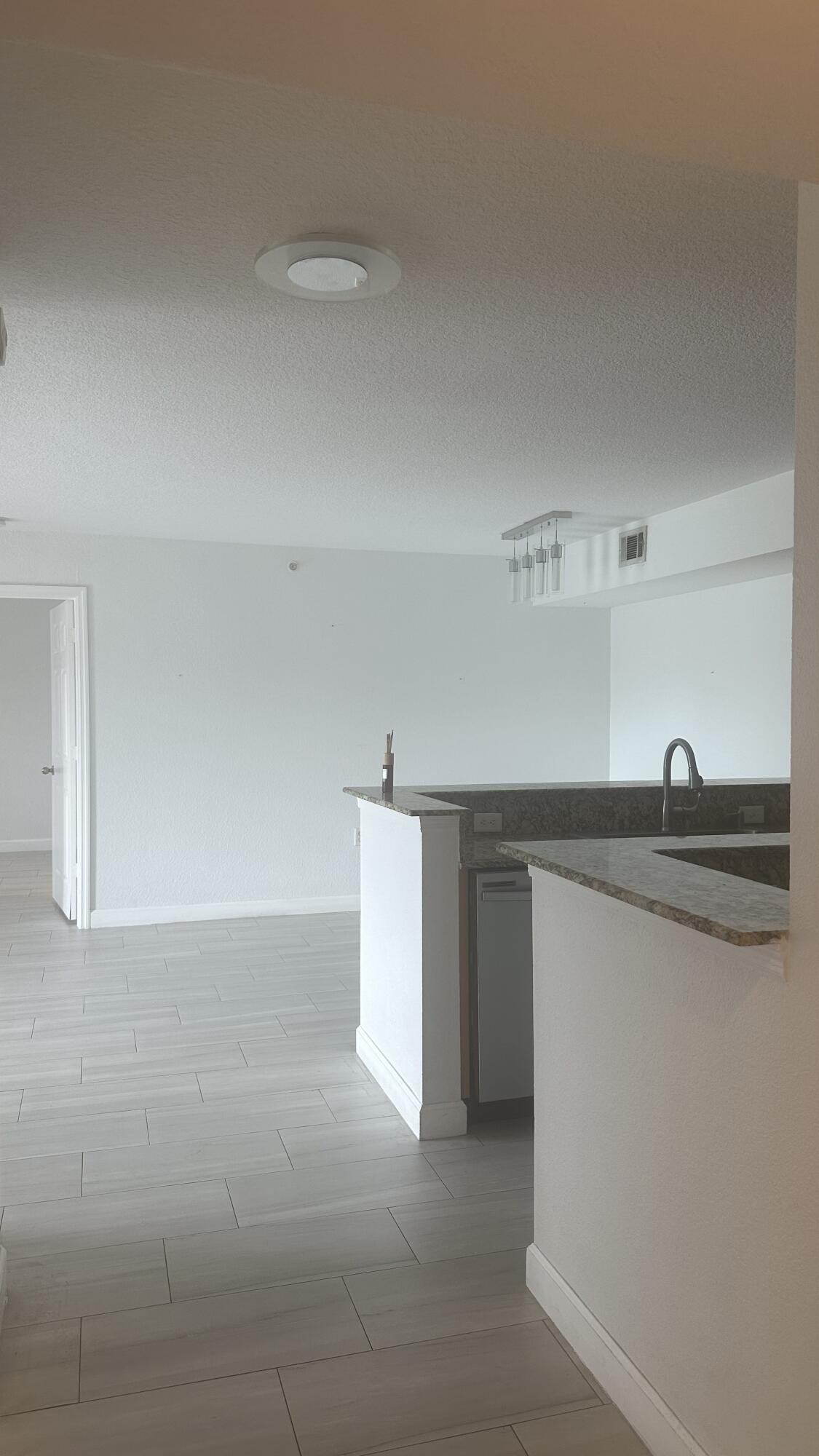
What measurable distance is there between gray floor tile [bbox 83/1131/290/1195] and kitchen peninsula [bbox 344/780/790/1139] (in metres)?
0.49

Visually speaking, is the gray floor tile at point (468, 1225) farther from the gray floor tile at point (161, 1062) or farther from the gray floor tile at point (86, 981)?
the gray floor tile at point (86, 981)

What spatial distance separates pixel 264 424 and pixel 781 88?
9.87 feet

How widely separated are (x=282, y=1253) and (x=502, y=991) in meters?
1.11

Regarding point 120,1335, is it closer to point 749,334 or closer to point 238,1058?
point 238,1058

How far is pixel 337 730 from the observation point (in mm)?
7020

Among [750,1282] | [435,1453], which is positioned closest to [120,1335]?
[435,1453]

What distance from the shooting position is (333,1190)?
2.93 metres

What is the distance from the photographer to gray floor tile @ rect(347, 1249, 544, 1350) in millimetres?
2258

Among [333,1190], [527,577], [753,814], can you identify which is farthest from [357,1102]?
[527,577]

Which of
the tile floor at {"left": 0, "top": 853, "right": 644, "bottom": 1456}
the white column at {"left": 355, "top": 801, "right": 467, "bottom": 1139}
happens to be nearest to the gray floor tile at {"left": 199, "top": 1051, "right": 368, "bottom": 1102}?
the tile floor at {"left": 0, "top": 853, "right": 644, "bottom": 1456}

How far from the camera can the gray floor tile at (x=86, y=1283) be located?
7.65 feet

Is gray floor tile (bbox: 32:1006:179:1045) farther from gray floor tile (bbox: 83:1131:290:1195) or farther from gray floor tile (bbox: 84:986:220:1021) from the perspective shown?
gray floor tile (bbox: 83:1131:290:1195)

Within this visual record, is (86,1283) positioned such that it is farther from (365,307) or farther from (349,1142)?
(365,307)

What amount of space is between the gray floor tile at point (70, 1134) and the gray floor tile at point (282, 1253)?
710 millimetres
